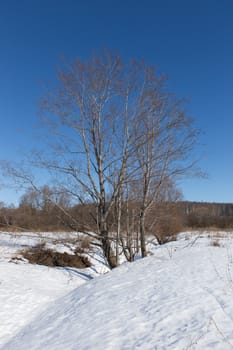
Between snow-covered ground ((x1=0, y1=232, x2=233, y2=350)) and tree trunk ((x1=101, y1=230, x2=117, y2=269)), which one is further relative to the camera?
tree trunk ((x1=101, y1=230, x2=117, y2=269))

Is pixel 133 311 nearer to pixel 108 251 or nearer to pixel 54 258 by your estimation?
pixel 108 251

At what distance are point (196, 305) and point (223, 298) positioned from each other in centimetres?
45

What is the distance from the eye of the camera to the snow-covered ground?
9.19 feet

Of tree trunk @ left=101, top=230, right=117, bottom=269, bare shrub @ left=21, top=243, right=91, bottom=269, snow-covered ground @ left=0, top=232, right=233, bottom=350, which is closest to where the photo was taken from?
snow-covered ground @ left=0, top=232, right=233, bottom=350

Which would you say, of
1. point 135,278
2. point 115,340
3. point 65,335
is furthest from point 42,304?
point 115,340

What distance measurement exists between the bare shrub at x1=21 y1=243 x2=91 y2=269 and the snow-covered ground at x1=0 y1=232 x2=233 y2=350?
4125 mm

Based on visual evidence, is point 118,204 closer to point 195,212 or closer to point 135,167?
point 135,167

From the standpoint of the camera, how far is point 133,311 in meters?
3.72

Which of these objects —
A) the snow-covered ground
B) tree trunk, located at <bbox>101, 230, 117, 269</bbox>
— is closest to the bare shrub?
tree trunk, located at <bbox>101, 230, 117, 269</bbox>

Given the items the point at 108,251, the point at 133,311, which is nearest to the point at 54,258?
the point at 108,251

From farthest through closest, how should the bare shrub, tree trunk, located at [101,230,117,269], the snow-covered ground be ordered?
the bare shrub
tree trunk, located at [101,230,117,269]
the snow-covered ground

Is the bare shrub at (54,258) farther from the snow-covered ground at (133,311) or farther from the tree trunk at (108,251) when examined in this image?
the snow-covered ground at (133,311)

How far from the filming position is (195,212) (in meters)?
40.0

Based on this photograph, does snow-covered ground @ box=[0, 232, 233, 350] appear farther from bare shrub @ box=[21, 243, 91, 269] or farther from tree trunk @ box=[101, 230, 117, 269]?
bare shrub @ box=[21, 243, 91, 269]
